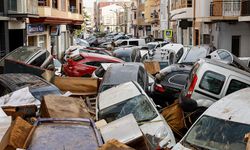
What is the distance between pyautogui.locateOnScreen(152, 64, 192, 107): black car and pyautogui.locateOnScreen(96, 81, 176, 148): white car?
2.98 metres

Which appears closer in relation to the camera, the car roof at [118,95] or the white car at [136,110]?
the white car at [136,110]

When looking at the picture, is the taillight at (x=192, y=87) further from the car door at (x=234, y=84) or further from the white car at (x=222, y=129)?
the white car at (x=222, y=129)

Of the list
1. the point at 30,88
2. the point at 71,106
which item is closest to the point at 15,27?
the point at 30,88

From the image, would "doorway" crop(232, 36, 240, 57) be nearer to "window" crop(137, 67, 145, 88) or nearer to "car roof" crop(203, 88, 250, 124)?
"window" crop(137, 67, 145, 88)

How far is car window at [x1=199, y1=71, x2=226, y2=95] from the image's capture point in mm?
10461

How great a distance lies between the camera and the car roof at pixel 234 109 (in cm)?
666

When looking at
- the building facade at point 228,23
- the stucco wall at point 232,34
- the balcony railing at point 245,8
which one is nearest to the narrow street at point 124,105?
the balcony railing at point 245,8

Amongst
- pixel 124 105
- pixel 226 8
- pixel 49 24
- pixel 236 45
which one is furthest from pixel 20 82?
pixel 49 24

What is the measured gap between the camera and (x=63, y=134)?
22.0 feet

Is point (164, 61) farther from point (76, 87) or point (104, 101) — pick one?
point (104, 101)

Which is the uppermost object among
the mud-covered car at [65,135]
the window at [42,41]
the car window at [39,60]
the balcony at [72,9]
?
the balcony at [72,9]

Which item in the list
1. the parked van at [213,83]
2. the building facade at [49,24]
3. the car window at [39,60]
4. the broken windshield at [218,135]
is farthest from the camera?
the building facade at [49,24]

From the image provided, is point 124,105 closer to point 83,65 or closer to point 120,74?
point 120,74

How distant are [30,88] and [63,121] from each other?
358cm
